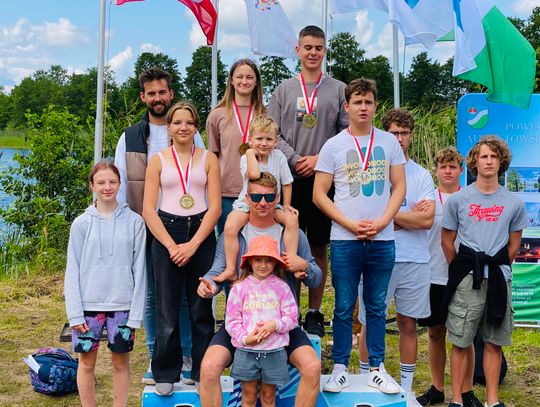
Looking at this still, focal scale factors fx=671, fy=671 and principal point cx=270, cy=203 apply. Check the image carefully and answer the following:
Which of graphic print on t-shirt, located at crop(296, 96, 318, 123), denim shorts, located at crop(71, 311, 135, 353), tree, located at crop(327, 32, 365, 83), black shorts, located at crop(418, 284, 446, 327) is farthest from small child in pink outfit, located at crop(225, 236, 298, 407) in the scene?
tree, located at crop(327, 32, 365, 83)

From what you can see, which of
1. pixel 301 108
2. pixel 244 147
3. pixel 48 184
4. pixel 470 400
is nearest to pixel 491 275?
pixel 470 400

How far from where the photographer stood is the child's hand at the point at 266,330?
3.79 meters

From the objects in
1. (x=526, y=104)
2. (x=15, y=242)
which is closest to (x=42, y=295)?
(x=15, y=242)

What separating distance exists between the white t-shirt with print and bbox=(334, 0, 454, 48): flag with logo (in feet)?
7.31

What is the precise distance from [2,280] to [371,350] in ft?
20.4

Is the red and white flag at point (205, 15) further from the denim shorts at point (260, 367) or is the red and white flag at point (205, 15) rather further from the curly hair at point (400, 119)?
the denim shorts at point (260, 367)

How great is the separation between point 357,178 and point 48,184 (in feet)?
20.9

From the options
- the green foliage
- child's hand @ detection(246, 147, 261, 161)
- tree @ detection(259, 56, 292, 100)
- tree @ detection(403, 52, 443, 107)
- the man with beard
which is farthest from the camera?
tree @ detection(403, 52, 443, 107)

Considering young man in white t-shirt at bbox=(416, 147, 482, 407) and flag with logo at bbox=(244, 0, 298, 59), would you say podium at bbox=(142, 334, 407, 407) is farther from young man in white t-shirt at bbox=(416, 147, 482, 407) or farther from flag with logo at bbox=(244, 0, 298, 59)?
flag with logo at bbox=(244, 0, 298, 59)

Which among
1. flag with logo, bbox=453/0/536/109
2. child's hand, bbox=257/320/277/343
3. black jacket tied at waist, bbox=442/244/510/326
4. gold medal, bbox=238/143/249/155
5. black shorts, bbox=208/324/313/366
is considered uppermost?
flag with logo, bbox=453/0/536/109

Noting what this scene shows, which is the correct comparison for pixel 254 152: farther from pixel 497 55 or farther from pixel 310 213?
pixel 497 55

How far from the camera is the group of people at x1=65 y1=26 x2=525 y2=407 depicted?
4000 mm

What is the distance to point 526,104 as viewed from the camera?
6.54 m

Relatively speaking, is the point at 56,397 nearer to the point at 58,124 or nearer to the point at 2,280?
the point at 2,280
